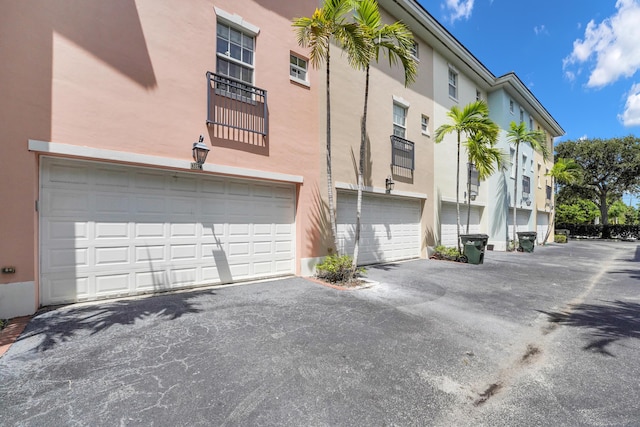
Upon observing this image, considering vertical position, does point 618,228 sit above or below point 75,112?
below

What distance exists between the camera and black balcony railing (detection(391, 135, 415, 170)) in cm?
973

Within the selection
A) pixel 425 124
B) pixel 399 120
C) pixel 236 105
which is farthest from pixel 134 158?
pixel 425 124

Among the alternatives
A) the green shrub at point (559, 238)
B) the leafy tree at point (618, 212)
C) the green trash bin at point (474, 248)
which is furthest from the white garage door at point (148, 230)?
the leafy tree at point (618, 212)

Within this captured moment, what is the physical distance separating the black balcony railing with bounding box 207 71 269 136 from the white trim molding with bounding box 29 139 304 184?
0.98 metres

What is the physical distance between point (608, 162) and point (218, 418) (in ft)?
127

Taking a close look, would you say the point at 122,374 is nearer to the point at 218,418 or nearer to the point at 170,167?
the point at 218,418

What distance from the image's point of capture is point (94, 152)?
4734 millimetres

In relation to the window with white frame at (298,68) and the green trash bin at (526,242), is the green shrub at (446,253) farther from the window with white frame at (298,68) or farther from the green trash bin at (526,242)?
the window with white frame at (298,68)

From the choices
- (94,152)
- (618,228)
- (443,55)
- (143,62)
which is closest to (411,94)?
(443,55)

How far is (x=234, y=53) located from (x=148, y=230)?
442 cm

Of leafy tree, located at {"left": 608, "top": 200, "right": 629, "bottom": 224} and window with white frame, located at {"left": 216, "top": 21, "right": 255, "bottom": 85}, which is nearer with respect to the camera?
window with white frame, located at {"left": 216, "top": 21, "right": 255, "bottom": 85}

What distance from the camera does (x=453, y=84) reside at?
43.2 feet

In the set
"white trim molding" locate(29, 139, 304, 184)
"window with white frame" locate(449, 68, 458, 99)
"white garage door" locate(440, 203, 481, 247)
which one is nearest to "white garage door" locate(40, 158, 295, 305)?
"white trim molding" locate(29, 139, 304, 184)

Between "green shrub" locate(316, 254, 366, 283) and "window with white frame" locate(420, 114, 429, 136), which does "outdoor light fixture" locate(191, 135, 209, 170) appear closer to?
"green shrub" locate(316, 254, 366, 283)
